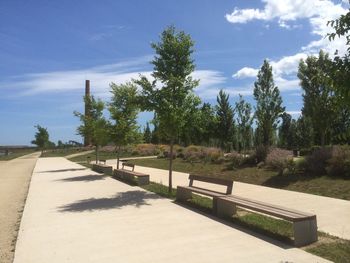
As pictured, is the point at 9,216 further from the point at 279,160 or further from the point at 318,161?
the point at 318,161

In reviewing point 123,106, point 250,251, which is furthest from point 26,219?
point 123,106

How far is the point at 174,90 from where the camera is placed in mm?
13320

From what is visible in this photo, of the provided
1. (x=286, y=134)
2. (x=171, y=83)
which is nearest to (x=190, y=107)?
(x=171, y=83)

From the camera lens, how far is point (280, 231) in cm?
759

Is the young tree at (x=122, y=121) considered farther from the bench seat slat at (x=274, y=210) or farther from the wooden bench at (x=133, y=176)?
the bench seat slat at (x=274, y=210)

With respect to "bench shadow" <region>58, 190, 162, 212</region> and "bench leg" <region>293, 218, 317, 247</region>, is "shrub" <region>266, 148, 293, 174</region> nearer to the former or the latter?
"bench shadow" <region>58, 190, 162, 212</region>

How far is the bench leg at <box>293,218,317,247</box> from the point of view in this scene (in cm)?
661

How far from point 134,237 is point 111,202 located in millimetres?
4334

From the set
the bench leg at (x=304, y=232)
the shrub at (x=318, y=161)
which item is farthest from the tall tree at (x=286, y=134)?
the bench leg at (x=304, y=232)

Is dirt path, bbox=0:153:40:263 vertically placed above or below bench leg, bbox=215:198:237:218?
below

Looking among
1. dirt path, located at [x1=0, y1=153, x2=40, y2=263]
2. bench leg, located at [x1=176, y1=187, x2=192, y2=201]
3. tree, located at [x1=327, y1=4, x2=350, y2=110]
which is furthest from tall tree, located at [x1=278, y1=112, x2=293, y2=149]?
tree, located at [x1=327, y1=4, x2=350, y2=110]

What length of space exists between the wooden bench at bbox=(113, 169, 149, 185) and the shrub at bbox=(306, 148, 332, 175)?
588cm

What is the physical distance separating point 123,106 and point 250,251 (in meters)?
15.9

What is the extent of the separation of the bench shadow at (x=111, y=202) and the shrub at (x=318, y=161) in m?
5.43
